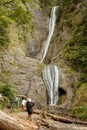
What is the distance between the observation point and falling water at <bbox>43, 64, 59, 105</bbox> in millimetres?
27938

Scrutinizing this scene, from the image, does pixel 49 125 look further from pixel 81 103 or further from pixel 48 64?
pixel 48 64

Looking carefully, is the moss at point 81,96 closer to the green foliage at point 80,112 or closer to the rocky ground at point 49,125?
the green foliage at point 80,112

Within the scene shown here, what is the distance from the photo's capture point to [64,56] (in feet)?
111

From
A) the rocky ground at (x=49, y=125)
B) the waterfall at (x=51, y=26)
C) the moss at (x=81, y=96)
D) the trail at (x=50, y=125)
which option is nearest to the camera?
the rocky ground at (x=49, y=125)

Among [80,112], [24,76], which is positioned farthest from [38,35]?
[80,112]

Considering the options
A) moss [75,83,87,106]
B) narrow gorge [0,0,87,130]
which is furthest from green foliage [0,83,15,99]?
moss [75,83,87,106]

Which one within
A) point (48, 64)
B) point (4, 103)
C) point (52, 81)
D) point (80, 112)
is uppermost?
point (48, 64)

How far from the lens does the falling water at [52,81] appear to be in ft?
91.7

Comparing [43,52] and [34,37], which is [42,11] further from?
[43,52]

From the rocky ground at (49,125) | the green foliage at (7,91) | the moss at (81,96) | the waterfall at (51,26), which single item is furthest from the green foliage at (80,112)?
the waterfall at (51,26)

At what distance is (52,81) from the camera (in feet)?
96.3

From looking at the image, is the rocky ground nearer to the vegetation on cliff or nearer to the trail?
the trail

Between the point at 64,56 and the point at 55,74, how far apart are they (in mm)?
4348

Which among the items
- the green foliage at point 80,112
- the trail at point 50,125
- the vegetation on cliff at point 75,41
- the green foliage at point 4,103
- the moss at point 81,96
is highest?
the vegetation on cliff at point 75,41
